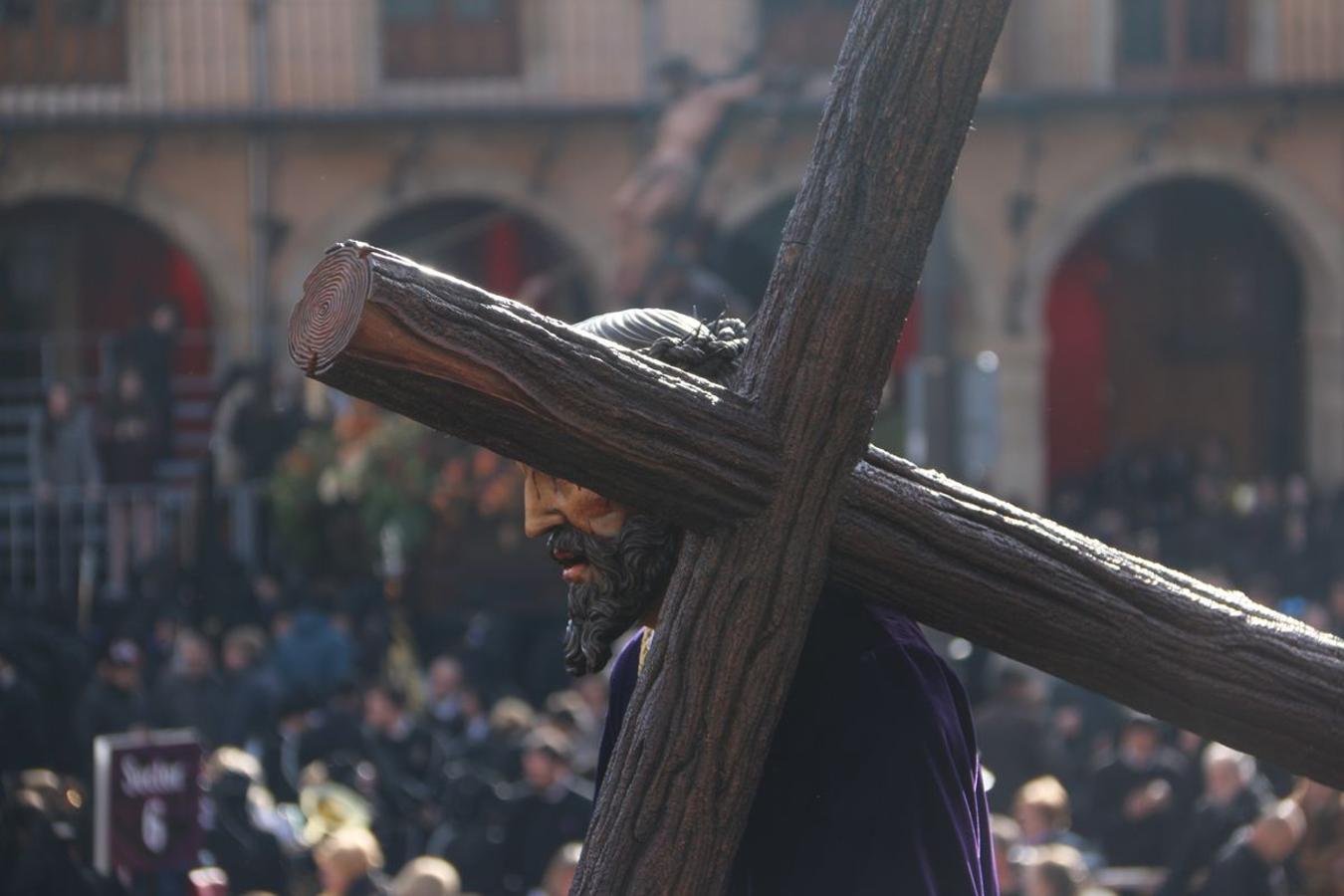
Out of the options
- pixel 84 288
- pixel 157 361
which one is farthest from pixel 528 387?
pixel 84 288

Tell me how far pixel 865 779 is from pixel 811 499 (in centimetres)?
28

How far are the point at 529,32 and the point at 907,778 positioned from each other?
1838 centimetres

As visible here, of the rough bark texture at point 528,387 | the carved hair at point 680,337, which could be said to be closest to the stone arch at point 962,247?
the carved hair at point 680,337

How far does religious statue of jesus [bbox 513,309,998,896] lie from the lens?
233 cm

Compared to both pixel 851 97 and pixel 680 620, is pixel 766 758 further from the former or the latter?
pixel 851 97

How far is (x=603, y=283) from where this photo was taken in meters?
20.1

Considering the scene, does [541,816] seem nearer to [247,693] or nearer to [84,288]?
[247,693]

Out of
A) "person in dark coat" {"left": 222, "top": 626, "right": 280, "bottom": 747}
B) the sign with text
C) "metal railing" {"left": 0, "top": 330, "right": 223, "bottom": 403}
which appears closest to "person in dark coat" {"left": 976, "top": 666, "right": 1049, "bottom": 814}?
"person in dark coat" {"left": 222, "top": 626, "right": 280, "bottom": 747}

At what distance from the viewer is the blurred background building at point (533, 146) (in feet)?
64.2

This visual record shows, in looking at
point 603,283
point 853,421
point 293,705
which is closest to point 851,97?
point 853,421

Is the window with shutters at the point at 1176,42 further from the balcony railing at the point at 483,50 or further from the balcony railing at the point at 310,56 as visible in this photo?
the balcony railing at the point at 310,56

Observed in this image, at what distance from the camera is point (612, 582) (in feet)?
8.13

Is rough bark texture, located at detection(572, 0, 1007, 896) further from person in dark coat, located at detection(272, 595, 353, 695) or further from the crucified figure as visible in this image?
the crucified figure

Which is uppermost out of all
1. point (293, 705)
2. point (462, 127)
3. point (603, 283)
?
point (462, 127)
